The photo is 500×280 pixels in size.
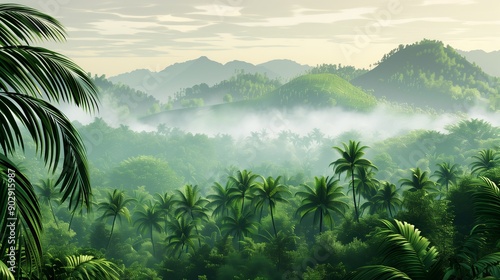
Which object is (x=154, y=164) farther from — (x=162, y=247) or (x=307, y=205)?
(x=307, y=205)

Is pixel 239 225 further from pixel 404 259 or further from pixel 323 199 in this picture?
pixel 404 259

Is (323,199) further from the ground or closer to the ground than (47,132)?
closer to the ground

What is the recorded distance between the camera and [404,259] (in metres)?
9.67

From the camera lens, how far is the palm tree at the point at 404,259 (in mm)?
8844

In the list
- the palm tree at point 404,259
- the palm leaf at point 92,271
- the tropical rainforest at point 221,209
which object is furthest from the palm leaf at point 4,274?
the palm tree at point 404,259

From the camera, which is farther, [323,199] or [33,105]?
[323,199]

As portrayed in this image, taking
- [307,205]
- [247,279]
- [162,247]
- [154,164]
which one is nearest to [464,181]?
[307,205]

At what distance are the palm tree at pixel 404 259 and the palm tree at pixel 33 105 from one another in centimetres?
488

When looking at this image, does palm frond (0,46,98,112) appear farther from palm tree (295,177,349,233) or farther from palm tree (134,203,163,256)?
palm tree (134,203,163,256)

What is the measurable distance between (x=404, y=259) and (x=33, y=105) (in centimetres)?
685

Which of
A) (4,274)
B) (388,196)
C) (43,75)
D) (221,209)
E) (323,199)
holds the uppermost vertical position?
(43,75)

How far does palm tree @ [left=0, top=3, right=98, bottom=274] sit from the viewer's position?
6879 mm

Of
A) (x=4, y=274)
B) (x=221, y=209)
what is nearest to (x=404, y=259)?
(x=4, y=274)

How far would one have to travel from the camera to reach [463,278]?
27.6ft
